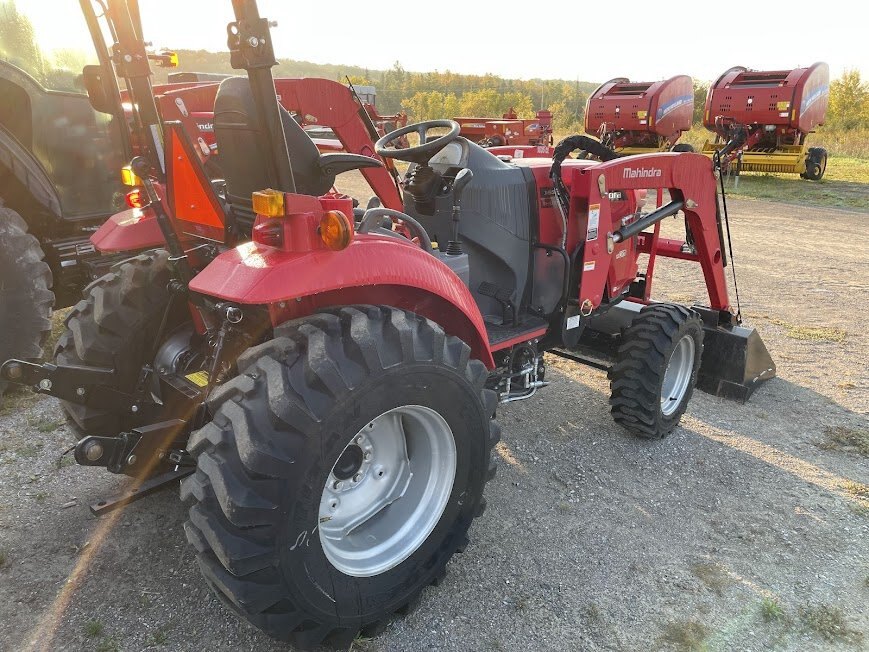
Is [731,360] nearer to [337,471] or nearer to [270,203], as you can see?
[337,471]

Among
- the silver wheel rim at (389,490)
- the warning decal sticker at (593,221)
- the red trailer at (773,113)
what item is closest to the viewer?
the silver wheel rim at (389,490)

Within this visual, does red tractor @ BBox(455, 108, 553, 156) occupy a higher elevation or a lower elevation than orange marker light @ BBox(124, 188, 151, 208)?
lower

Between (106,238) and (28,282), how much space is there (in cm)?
137

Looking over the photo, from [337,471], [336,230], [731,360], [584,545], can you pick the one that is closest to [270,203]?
[336,230]

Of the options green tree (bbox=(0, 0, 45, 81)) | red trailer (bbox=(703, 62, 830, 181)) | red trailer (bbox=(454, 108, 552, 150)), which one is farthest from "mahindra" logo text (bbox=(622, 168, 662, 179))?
red trailer (bbox=(703, 62, 830, 181))

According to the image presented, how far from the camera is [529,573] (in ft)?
8.55

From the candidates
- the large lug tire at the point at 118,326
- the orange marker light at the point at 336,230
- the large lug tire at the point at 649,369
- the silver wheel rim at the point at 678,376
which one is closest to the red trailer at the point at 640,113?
the silver wheel rim at the point at 678,376

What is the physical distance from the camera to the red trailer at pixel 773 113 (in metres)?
14.0

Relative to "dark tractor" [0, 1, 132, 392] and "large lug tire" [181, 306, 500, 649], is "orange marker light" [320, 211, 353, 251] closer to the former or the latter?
"large lug tire" [181, 306, 500, 649]

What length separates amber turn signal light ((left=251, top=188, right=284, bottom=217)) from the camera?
188 centimetres

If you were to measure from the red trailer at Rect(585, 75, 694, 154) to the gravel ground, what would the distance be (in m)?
12.2

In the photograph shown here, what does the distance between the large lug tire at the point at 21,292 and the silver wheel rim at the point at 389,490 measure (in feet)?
8.45

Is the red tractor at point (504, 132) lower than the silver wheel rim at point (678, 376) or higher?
higher

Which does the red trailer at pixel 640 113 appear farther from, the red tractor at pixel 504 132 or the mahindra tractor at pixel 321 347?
the mahindra tractor at pixel 321 347
